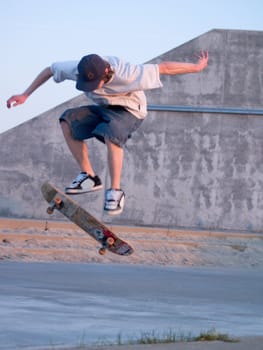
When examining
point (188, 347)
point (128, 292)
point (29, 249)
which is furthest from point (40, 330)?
point (29, 249)

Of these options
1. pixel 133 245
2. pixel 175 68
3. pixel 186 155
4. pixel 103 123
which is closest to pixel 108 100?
pixel 103 123

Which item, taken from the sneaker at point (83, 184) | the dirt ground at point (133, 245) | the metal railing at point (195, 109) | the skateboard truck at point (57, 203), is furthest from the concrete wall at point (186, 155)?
the sneaker at point (83, 184)

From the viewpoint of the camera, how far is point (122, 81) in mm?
5906

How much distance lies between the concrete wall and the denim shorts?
71.4 ft

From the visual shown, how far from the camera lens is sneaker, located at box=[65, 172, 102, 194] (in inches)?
261

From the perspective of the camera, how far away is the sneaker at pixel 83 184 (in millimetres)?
6629

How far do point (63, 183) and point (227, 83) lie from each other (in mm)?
6277

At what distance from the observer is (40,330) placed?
286 inches

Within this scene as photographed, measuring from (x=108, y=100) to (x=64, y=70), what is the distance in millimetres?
363

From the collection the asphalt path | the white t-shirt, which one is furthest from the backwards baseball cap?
the asphalt path

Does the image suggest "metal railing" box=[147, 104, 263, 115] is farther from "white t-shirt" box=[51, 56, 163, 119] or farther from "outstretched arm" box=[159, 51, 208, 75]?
"white t-shirt" box=[51, 56, 163, 119]

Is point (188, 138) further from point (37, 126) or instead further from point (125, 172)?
point (37, 126)

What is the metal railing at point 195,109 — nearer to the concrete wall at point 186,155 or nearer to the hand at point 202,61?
the concrete wall at point 186,155

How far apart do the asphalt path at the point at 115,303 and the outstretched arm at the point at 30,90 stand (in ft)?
5.77
